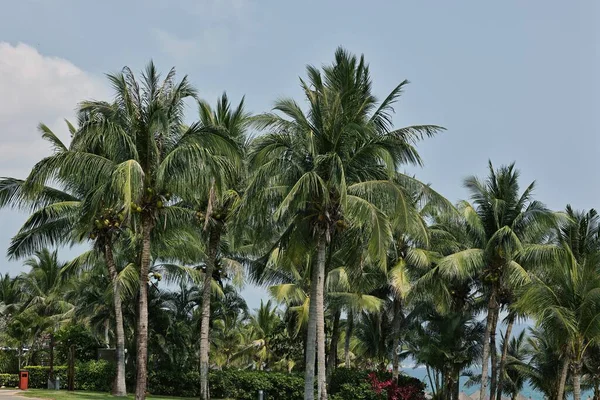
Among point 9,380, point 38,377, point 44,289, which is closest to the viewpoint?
point 38,377

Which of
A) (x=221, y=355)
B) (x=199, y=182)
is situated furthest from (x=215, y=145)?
(x=221, y=355)

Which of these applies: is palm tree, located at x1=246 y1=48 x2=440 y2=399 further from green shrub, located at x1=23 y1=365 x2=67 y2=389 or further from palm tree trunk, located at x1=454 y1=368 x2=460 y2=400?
green shrub, located at x1=23 y1=365 x2=67 y2=389

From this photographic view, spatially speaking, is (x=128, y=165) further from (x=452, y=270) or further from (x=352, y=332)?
(x=352, y=332)

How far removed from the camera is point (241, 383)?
106 ft

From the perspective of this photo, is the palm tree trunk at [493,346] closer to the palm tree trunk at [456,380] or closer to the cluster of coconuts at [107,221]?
the palm tree trunk at [456,380]

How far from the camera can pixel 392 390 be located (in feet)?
102

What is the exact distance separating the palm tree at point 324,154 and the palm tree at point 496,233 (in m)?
8.89

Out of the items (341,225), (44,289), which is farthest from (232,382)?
(44,289)

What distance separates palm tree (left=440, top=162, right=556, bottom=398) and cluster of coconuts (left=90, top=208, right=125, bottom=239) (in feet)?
42.3

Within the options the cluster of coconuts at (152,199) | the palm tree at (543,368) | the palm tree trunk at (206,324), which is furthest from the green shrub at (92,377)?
the palm tree at (543,368)

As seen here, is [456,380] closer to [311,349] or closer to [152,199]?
[311,349]

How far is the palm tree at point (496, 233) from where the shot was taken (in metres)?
29.5

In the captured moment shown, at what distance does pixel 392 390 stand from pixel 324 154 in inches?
538

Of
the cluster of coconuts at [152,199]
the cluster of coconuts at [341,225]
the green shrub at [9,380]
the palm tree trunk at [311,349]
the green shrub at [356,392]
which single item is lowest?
the green shrub at [356,392]
